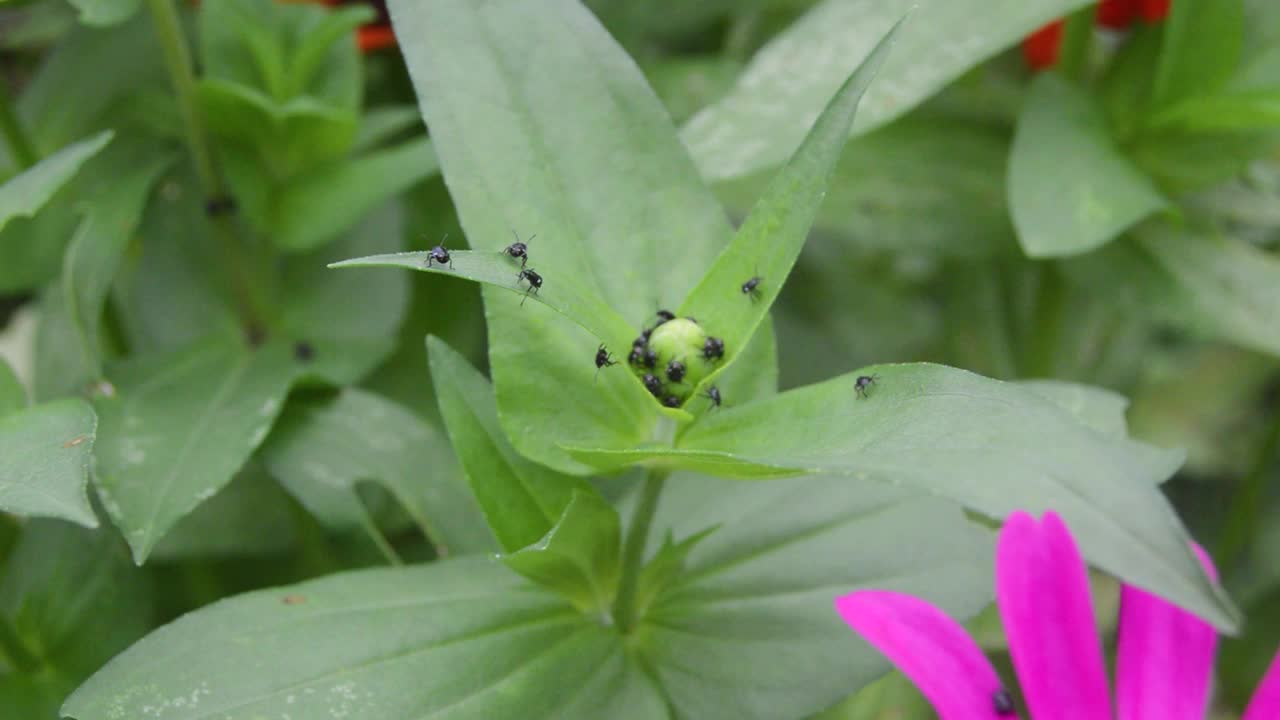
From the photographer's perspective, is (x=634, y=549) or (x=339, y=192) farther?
(x=339, y=192)

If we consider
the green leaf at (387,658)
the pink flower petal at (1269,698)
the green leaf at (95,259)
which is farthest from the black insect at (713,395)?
the green leaf at (95,259)

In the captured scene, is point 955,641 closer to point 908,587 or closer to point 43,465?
point 908,587

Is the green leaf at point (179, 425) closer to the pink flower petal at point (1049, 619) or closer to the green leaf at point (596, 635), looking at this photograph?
the green leaf at point (596, 635)

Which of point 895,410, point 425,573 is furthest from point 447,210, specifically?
point 895,410

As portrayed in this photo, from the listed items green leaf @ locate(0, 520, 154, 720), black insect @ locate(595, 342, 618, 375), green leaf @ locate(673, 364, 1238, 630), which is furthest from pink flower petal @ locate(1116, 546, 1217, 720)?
green leaf @ locate(0, 520, 154, 720)

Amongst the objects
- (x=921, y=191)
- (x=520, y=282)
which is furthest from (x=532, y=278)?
(x=921, y=191)

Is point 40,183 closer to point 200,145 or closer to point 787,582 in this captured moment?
point 200,145

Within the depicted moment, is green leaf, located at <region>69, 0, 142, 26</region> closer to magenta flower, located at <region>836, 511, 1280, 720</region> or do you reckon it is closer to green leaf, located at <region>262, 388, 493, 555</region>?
green leaf, located at <region>262, 388, 493, 555</region>
